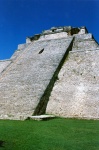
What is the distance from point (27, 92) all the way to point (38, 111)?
125cm

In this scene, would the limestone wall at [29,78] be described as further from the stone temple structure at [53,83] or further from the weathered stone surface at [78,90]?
the weathered stone surface at [78,90]

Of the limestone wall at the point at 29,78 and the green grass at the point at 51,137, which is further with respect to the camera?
the limestone wall at the point at 29,78

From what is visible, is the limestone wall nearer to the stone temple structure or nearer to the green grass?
the stone temple structure

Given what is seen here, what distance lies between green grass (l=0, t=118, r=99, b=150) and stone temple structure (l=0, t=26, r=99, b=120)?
2.26 metres

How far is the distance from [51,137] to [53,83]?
5.33m

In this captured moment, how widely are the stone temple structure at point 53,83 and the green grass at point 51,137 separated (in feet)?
7.42

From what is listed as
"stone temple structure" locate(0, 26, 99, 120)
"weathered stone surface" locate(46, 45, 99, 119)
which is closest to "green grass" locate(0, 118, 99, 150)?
"stone temple structure" locate(0, 26, 99, 120)

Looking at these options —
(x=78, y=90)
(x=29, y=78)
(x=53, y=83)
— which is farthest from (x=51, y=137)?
(x=29, y=78)

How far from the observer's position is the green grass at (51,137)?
4633 millimetres

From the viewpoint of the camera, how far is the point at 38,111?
911 cm

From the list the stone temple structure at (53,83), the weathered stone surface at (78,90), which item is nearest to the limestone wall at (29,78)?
the stone temple structure at (53,83)

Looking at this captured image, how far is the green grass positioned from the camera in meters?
4.63

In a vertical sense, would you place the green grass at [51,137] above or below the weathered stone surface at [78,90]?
below

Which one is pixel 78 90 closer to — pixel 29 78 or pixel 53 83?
pixel 53 83
